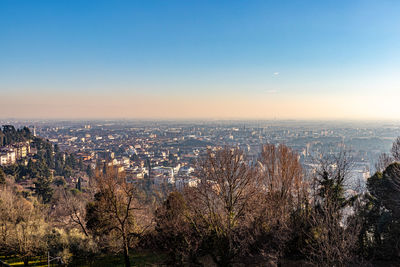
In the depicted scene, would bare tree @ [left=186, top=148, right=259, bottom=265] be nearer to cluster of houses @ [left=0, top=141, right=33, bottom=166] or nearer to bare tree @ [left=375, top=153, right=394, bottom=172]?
bare tree @ [left=375, top=153, right=394, bottom=172]

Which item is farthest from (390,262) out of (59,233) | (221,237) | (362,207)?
(59,233)

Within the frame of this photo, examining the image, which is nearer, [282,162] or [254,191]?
[254,191]

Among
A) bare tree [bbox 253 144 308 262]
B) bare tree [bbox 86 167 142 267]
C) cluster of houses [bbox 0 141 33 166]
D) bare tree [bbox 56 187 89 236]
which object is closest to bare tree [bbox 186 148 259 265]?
bare tree [bbox 253 144 308 262]

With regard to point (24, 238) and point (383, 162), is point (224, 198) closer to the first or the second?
point (24, 238)

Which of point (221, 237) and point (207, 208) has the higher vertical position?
point (207, 208)

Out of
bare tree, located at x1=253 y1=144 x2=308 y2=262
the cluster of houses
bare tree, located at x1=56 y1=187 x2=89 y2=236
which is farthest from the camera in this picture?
the cluster of houses

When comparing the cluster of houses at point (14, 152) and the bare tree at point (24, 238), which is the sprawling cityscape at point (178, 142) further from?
the bare tree at point (24, 238)

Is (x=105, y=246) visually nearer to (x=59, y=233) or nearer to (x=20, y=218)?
(x=59, y=233)

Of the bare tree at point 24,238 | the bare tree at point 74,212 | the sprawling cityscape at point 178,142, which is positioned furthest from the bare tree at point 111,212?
the sprawling cityscape at point 178,142

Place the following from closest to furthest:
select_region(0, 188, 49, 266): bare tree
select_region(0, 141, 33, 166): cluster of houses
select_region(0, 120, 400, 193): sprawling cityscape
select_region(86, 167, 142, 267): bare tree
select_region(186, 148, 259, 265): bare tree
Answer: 1. select_region(186, 148, 259, 265): bare tree
2. select_region(0, 188, 49, 266): bare tree
3. select_region(86, 167, 142, 267): bare tree
4. select_region(0, 120, 400, 193): sprawling cityscape
5. select_region(0, 141, 33, 166): cluster of houses

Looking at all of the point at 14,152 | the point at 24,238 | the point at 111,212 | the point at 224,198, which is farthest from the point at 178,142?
the point at 224,198

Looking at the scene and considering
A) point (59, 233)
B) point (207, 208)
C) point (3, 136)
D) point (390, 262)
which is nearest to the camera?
point (390, 262)
